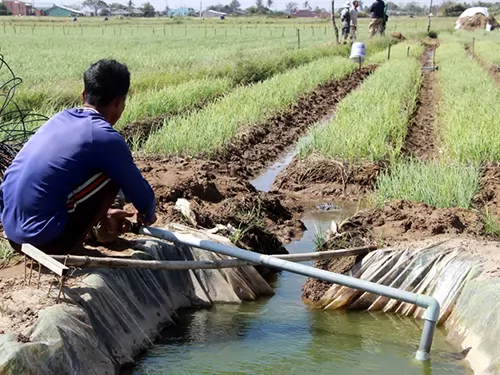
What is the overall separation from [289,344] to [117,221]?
1086mm

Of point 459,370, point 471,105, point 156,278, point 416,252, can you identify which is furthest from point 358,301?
point 471,105

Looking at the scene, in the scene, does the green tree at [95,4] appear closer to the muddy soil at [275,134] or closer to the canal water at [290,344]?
the muddy soil at [275,134]

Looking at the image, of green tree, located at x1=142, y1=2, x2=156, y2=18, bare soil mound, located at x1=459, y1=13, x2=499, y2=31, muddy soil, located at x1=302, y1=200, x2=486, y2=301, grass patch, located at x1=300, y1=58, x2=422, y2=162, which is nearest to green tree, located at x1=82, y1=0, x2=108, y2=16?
green tree, located at x1=142, y1=2, x2=156, y2=18

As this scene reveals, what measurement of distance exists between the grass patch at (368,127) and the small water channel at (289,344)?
2875mm

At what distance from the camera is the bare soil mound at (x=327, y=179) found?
21.7 ft

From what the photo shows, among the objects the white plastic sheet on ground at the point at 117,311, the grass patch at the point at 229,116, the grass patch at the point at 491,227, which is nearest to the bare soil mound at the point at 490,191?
the grass patch at the point at 491,227

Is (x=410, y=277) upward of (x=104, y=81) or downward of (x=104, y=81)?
downward

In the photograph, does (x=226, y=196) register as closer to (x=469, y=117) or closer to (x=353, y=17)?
(x=469, y=117)

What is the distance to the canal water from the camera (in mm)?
3402

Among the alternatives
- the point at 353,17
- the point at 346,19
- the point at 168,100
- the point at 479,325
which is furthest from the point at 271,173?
the point at 353,17

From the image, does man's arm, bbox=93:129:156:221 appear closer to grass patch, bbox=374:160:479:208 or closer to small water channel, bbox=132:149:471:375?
small water channel, bbox=132:149:471:375

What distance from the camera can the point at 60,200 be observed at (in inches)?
131

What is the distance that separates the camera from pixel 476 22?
42375 mm

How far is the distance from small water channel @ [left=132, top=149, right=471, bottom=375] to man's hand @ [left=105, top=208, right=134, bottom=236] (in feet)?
1.91
